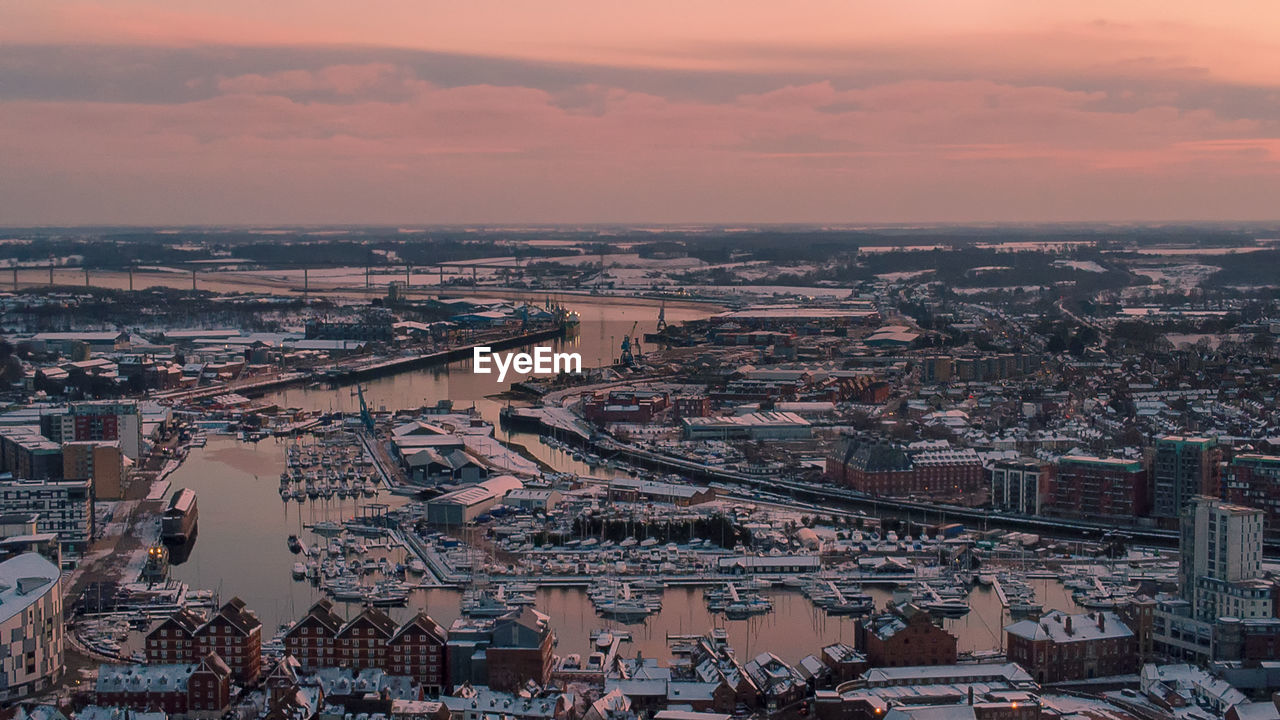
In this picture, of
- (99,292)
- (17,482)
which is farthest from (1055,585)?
(99,292)

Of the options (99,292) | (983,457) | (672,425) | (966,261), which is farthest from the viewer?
(966,261)

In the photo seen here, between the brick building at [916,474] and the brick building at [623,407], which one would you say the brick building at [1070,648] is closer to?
the brick building at [916,474]

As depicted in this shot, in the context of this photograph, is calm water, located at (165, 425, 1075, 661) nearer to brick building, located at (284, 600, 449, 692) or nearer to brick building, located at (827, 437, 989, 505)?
brick building, located at (284, 600, 449, 692)

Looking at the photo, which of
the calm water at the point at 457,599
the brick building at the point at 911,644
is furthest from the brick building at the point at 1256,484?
the brick building at the point at 911,644

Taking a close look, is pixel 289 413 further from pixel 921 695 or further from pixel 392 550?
pixel 921 695

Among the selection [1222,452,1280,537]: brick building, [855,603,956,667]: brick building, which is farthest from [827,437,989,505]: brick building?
[855,603,956,667]: brick building

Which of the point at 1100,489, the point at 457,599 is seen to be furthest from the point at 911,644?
the point at 1100,489

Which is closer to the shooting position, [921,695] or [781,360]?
[921,695]
